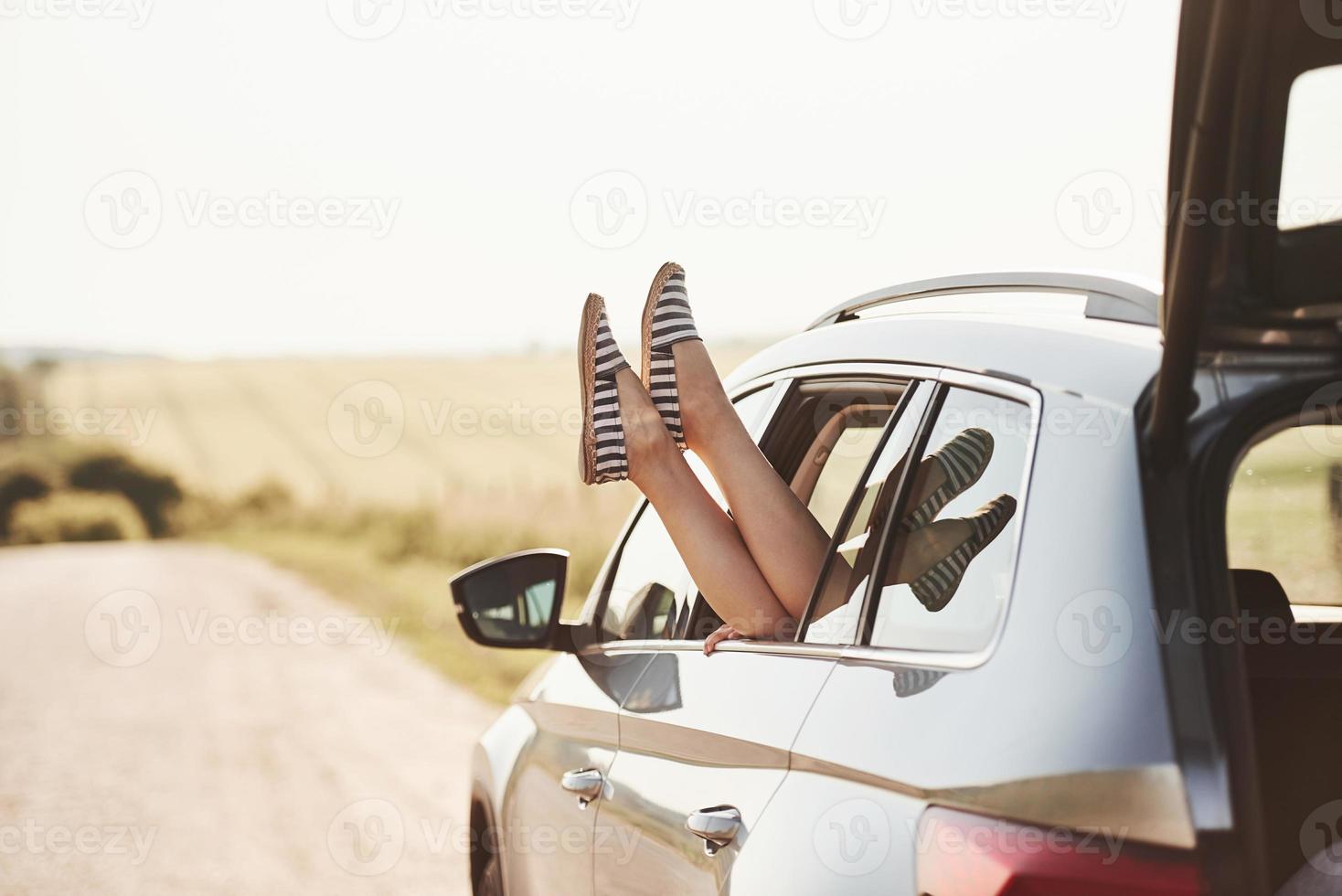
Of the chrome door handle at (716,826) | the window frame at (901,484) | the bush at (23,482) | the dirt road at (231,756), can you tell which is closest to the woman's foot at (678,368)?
the window frame at (901,484)

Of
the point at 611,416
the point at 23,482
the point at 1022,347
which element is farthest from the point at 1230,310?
the point at 23,482

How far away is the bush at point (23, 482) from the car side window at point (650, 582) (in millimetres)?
47245

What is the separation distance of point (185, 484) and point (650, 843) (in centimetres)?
4830

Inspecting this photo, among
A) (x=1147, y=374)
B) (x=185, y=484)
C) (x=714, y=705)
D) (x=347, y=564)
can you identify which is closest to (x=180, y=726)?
(x=714, y=705)

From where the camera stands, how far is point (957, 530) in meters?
2.10

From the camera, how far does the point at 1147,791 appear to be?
1.38 metres

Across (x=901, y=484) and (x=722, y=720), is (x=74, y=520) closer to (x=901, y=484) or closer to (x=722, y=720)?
(x=722, y=720)

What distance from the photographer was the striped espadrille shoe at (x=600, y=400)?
3.28m

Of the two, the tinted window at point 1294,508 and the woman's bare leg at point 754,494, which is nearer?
the tinted window at point 1294,508

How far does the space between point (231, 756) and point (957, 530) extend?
27.3ft

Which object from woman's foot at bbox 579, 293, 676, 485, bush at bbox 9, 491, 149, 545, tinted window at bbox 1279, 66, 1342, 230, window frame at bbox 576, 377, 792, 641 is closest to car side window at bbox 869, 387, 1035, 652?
tinted window at bbox 1279, 66, 1342, 230

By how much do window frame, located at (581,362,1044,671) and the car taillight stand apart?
0.75ft

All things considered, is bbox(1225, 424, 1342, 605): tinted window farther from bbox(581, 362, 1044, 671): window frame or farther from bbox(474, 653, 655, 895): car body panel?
bbox(474, 653, 655, 895): car body panel

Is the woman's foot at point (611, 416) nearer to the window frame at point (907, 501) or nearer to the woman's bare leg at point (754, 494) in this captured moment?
the woman's bare leg at point (754, 494)
